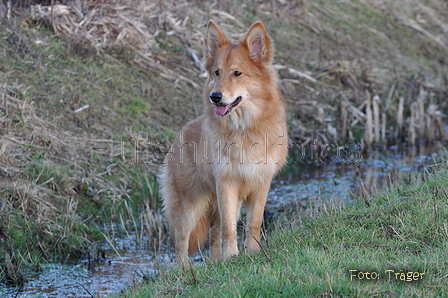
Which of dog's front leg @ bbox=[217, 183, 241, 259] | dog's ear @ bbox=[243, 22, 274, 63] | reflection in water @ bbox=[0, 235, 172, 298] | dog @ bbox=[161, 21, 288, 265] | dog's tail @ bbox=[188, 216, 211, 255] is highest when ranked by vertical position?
dog's ear @ bbox=[243, 22, 274, 63]

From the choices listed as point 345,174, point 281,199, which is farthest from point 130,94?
point 345,174

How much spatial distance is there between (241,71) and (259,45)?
0.41m

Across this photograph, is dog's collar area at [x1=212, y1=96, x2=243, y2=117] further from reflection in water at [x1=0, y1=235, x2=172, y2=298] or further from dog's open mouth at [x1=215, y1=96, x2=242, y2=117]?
reflection in water at [x1=0, y1=235, x2=172, y2=298]

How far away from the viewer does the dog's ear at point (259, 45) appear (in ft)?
19.5

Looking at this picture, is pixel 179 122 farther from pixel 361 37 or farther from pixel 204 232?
pixel 361 37

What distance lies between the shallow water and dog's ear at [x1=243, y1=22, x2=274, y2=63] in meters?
1.89

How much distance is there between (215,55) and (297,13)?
A: 1140 cm

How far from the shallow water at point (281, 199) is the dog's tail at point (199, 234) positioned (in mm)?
367

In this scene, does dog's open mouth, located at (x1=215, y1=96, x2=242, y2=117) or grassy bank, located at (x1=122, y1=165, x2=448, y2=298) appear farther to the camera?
dog's open mouth, located at (x1=215, y1=96, x2=242, y2=117)

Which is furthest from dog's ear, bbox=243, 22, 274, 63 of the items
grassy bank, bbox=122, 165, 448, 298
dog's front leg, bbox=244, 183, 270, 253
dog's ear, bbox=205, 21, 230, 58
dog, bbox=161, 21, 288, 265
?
grassy bank, bbox=122, 165, 448, 298

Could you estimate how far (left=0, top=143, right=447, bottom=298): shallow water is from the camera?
240 inches

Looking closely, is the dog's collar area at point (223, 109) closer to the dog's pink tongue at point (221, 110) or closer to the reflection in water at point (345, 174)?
the dog's pink tongue at point (221, 110)

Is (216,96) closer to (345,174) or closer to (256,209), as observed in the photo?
(256,209)

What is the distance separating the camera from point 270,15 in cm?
1620
